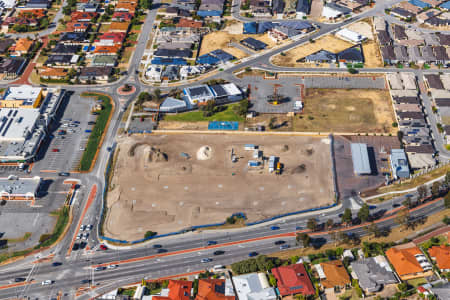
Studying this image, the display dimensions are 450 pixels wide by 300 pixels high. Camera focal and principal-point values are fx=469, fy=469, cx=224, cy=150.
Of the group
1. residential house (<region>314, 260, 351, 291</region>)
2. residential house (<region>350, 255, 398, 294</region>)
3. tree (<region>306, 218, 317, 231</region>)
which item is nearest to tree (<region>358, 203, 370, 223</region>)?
residential house (<region>350, 255, 398, 294</region>)

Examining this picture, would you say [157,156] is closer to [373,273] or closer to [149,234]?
[149,234]

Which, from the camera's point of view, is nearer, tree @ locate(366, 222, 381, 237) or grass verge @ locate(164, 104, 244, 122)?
tree @ locate(366, 222, 381, 237)

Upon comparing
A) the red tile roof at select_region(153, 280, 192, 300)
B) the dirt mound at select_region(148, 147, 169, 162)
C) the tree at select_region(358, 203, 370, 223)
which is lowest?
the red tile roof at select_region(153, 280, 192, 300)

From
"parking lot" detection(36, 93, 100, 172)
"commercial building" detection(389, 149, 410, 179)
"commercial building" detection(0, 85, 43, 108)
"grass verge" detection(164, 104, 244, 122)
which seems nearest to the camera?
"commercial building" detection(389, 149, 410, 179)

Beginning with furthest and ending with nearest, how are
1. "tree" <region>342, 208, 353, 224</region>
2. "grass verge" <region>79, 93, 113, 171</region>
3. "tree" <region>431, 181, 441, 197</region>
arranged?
"grass verge" <region>79, 93, 113, 171</region> → "tree" <region>431, 181, 441, 197</region> → "tree" <region>342, 208, 353, 224</region>

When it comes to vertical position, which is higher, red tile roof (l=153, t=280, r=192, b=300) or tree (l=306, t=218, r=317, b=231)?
tree (l=306, t=218, r=317, b=231)

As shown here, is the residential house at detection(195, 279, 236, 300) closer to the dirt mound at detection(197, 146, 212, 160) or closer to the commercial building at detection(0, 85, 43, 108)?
the dirt mound at detection(197, 146, 212, 160)

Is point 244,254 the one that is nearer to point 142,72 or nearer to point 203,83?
point 203,83
